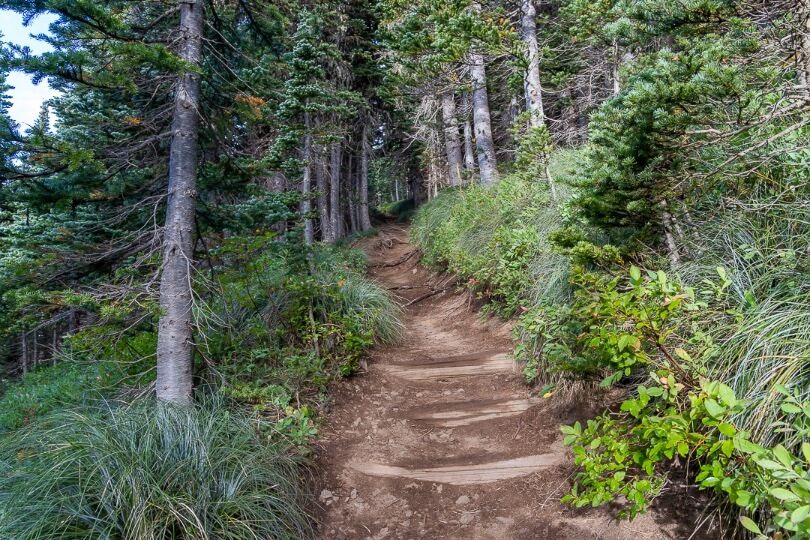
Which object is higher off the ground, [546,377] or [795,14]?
[795,14]

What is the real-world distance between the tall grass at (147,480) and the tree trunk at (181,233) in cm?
37

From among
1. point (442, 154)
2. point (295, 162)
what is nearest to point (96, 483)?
point (295, 162)

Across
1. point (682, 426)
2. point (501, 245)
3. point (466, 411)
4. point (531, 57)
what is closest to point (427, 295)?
point (501, 245)

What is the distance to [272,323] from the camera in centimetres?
546

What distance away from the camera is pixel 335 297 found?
577 cm

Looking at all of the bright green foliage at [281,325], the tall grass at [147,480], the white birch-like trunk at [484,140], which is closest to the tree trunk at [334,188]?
the white birch-like trunk at [484,140]

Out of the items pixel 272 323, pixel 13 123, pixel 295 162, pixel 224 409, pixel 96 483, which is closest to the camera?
pixel 96 483

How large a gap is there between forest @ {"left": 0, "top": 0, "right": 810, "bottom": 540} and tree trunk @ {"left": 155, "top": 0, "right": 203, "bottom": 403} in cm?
2

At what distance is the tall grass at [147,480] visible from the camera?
2564mm

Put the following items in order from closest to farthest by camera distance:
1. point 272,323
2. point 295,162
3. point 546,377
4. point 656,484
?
point 656,484, point 546,377, point 272,323, point 295,162

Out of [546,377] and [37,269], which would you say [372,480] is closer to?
[546,377]

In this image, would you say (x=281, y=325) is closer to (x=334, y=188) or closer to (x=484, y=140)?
(x=484, y=140)

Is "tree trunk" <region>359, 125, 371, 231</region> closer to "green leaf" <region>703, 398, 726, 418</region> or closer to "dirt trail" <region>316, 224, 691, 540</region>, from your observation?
"dirt trail" <region>316, 224, 691, 540</region>

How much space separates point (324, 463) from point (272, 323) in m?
2.04
